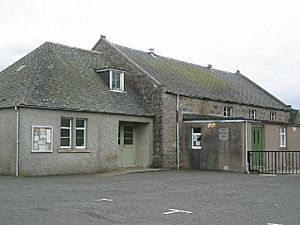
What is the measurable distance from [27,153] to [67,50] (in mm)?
9153

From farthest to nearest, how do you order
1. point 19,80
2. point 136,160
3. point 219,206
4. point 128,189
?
point 136,160
point 19,80
point 128,189
point 219,206

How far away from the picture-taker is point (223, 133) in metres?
26.1

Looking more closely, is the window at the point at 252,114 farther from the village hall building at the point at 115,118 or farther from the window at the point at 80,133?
the window at the point at 80,133

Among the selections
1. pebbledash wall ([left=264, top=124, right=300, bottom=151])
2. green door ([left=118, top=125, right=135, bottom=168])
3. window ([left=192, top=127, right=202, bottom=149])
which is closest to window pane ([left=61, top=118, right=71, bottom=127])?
green door ([left=118, top=125, right=135, bottom=168])

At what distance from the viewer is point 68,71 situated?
25.9m

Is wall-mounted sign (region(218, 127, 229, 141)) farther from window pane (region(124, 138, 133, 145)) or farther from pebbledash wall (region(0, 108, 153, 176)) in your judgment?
window pane (region(124, 138, 133, 145))

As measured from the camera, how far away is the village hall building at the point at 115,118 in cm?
2180

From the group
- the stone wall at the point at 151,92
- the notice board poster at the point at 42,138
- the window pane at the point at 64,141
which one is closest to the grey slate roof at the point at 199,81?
the stone wall at the point at 151,92

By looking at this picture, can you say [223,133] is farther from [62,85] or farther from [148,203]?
[148,203]

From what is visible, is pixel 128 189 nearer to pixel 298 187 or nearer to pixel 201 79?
pixel 298 187

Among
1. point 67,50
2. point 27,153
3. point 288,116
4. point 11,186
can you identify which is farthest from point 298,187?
point 288,116

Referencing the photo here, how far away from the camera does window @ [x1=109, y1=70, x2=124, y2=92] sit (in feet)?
89.5

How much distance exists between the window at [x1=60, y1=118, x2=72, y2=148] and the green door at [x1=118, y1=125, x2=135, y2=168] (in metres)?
4.24

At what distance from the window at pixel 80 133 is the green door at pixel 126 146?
341 centimetres
